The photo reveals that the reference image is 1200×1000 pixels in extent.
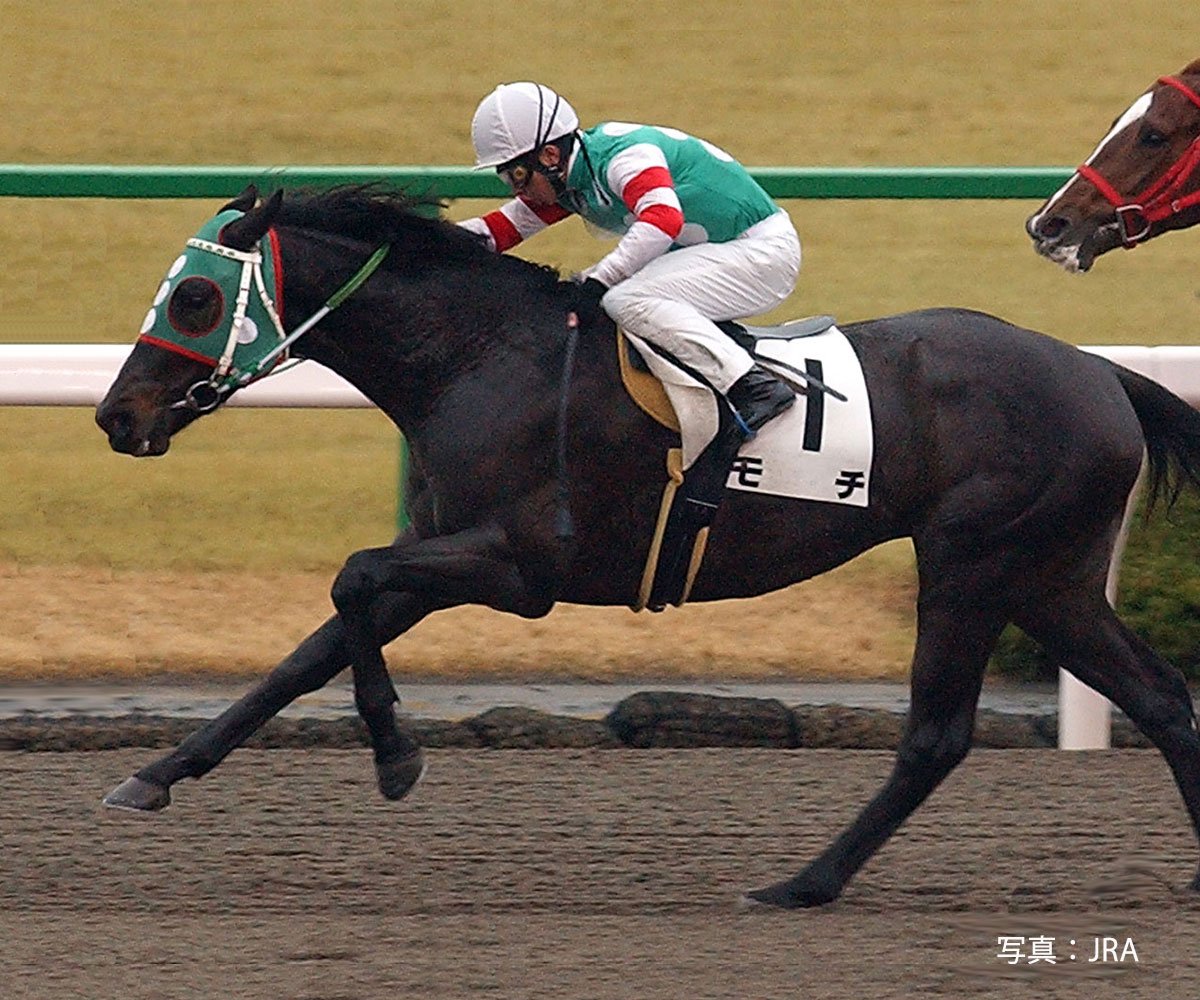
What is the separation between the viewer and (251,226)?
458 centimetres

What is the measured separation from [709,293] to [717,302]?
30mm

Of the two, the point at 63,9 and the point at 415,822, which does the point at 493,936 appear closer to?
the point at 415,822

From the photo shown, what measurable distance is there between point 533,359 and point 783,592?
6.81 ft

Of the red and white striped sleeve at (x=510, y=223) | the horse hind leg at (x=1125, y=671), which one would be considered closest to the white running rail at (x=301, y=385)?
the red and white striped sleeve at (x=510, y=223)

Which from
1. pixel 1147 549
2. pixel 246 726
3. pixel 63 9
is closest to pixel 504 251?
pixel 246 726

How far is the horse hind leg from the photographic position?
466cm

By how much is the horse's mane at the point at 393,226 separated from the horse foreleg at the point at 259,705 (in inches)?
27.4

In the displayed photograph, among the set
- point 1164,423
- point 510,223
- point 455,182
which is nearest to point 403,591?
point 510,223

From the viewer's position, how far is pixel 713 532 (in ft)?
15.3

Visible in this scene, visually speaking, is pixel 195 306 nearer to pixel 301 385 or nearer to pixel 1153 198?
pixel 301 385

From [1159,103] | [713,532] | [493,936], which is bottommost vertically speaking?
[493,936]

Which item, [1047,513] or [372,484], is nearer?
[1047,513]

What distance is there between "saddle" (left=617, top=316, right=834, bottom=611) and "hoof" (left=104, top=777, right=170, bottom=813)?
1068 millimetres

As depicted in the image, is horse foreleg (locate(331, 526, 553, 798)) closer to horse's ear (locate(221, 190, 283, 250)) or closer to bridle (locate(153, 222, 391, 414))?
bridle (locate(153, 222, 391, 414))
